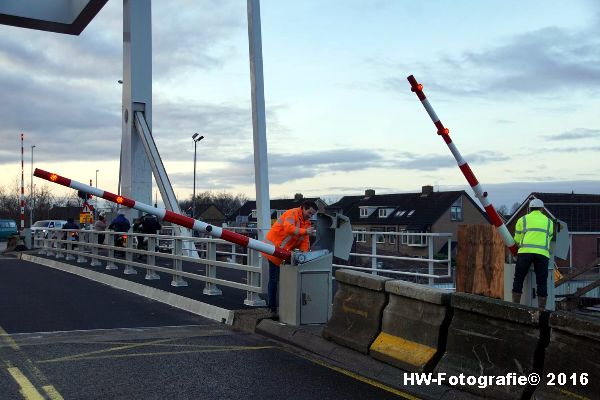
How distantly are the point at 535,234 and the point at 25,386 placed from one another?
5.76 metres

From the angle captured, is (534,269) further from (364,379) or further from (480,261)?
(480,261)

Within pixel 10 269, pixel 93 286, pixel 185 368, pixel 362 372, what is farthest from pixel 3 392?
pixel 10 269

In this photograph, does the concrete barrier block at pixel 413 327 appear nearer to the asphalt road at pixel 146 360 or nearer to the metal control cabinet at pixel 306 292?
the asphalt road at pixel 146 360

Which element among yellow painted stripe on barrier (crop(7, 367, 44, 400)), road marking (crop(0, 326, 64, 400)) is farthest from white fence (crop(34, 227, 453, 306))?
yellow painted stripe on barrier (crop(7, 367, 44, 400))

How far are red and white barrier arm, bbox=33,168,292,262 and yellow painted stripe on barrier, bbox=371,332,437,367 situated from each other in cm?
217

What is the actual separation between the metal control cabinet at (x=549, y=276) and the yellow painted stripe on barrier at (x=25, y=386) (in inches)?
211

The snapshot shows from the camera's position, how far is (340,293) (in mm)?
7672

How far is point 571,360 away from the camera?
4.82 m

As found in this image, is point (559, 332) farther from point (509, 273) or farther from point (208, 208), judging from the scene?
point (208, 208)

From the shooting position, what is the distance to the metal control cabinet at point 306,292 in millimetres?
8344

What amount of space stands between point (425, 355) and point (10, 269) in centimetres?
1595

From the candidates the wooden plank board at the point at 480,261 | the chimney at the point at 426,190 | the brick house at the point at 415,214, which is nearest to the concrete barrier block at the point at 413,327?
the wooden plank board at the point at 480,261

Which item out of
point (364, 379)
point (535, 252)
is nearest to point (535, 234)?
point (535, 252)

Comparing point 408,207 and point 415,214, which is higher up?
point 408,207
